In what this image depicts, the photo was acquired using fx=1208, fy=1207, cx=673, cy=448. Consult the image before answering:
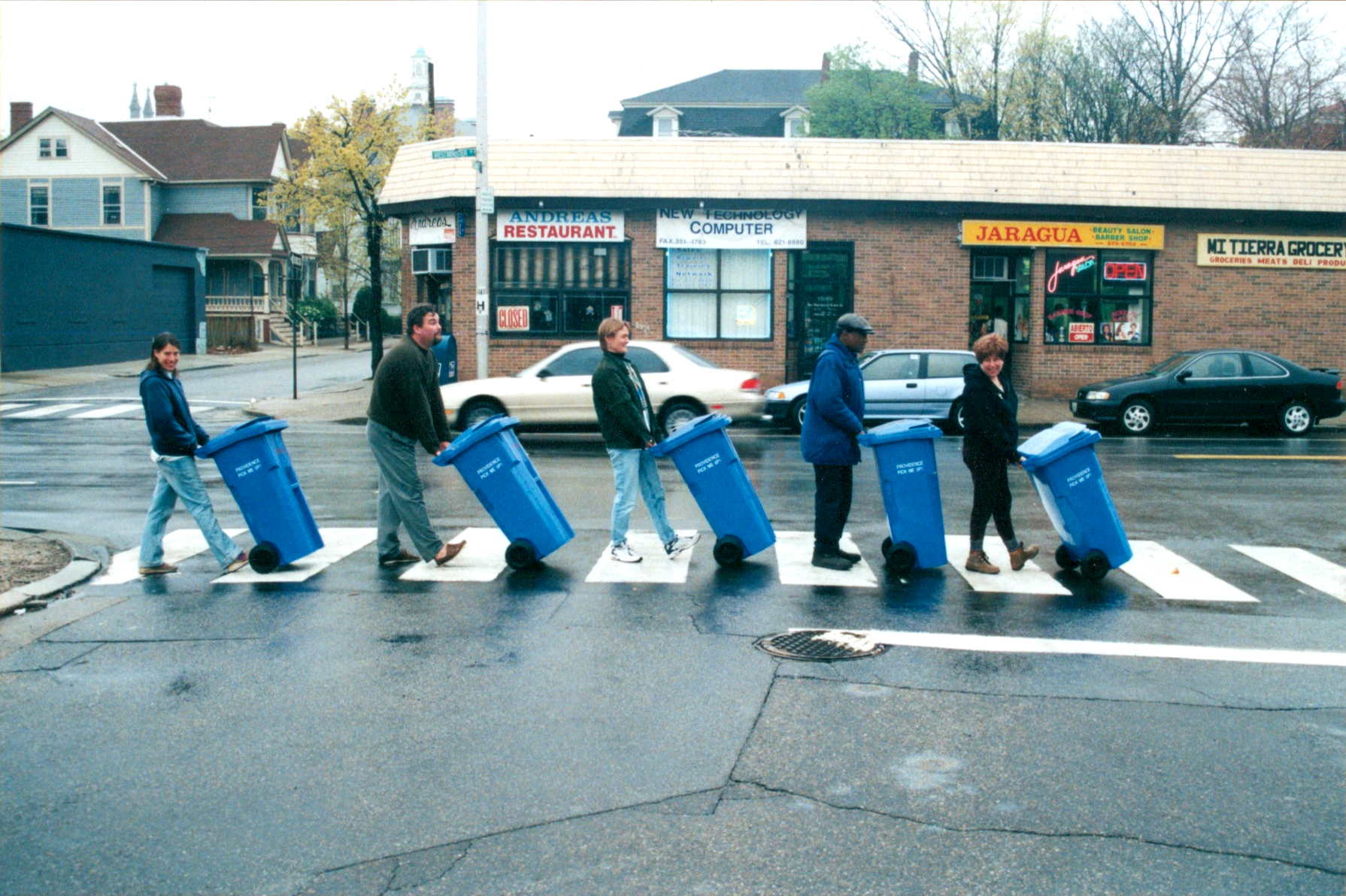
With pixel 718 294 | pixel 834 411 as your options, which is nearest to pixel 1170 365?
pixel 718 294

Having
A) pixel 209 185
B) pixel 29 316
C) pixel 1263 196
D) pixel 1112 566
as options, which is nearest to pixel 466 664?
pixel 1112 566

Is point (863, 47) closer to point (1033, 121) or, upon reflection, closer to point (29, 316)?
point (1033, 121)

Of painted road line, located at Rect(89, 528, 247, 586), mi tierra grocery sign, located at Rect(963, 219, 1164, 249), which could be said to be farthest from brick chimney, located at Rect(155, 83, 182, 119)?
painted road line, located at Rect(89, 528, 247, 586)

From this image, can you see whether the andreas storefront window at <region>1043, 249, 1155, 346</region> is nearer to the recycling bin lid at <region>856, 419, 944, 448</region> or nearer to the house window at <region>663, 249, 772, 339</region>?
the house window at <region>663, 249, 772, 339</region>

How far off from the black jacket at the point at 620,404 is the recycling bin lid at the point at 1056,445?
2.63m

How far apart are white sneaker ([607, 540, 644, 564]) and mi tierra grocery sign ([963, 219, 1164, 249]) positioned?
56.7ft

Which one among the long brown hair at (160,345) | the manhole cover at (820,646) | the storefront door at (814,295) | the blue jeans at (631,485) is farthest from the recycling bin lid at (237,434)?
the storefront door at (814,295)

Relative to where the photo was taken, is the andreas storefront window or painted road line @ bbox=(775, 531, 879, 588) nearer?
painted road line @ bbox=(775, 531, 879, 588)

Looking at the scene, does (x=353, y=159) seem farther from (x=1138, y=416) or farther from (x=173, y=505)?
(x=173, y=505)

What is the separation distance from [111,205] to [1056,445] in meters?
50.7

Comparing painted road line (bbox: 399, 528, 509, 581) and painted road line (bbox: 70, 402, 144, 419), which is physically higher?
painted road line (bbox: 70, 402, 144, 419)

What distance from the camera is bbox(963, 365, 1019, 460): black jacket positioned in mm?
8227

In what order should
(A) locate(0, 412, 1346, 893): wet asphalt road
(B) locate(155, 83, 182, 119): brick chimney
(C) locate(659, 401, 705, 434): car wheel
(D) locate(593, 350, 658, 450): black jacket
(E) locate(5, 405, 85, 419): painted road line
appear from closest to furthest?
(A) locate(0, 412, 1346, 893): wet asphalt road < (D) locate(593, 350, 658, 450): black jacket < (C) locate(659, 401, 705, 434): car wheel < (E) locate(5, 405, 85, 419): painted road line < (B) locate(155, 83, 182, 119): brick chimney

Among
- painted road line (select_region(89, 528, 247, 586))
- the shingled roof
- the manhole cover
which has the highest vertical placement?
the shingled roof
